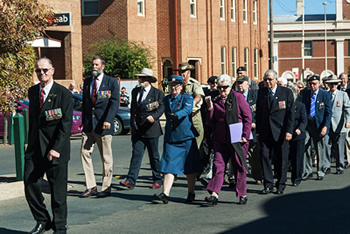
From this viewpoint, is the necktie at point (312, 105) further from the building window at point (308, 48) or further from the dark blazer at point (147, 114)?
the building window at point (308, 48)

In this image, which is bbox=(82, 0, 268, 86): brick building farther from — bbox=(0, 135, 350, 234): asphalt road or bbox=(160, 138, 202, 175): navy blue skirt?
bbox=(160, 138, 202, 175): navy blue skirt

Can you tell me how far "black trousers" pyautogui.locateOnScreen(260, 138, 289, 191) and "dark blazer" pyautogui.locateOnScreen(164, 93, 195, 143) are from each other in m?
1.58

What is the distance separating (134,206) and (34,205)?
8.17ft

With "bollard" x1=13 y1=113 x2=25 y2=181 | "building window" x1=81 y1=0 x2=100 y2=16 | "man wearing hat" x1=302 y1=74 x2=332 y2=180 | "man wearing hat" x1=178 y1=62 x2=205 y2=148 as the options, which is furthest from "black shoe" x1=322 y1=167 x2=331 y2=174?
"building window" x1=81 y1=0 x2=100 y2=16

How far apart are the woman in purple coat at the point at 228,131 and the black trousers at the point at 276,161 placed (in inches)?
42.5

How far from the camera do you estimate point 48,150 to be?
8.10 meters

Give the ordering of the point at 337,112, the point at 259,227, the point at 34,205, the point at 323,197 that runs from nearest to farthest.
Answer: the point at 34,205 < the point at 259,227 < the point at 323,197 < the point at 337,112

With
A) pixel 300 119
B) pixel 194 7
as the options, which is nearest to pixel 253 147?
pixel 300 119

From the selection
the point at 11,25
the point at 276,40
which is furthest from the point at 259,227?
the point at 276,40

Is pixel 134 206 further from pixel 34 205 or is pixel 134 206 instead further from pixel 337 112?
pixel 337 112

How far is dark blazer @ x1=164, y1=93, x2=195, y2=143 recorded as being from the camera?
10562 millimetres

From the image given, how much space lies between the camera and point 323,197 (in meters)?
11.0

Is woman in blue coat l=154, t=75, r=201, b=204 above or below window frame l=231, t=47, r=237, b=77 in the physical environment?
below

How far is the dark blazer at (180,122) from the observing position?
10562mm
